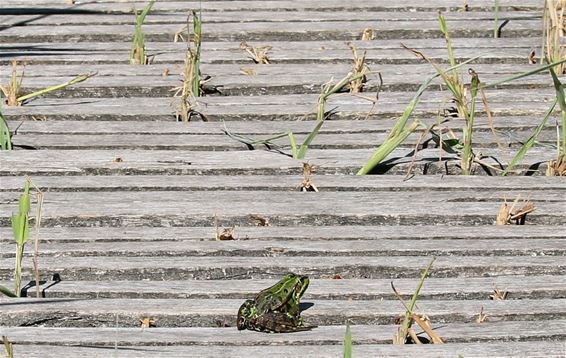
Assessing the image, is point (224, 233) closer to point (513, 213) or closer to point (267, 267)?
point (267, 267)

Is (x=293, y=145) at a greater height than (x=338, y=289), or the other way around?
(x=293, y=145)

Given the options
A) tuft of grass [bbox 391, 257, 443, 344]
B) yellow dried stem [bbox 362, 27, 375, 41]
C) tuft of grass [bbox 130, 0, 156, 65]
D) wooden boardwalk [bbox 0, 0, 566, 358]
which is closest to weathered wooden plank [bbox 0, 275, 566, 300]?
wooden boardwalk [bbox 0, 0, 566, 358]

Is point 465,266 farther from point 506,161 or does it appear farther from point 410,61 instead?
point 410,61

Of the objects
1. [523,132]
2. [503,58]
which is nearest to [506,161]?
[523,132]

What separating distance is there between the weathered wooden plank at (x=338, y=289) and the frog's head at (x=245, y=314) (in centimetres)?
23

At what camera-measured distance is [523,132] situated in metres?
4.98

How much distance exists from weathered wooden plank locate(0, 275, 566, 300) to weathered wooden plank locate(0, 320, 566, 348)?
0.65 ft

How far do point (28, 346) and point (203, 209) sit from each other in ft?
3.37

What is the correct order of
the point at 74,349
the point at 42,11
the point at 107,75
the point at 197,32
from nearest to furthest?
the point at 74,349 < the point at 197,32 < the point at 107,75 < the point at 42,11

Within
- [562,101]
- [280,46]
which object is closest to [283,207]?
[562,101]

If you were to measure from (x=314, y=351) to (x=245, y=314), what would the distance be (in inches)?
9.0

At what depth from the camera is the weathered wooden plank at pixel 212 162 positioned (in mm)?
4637

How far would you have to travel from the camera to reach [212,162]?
470 centimetres

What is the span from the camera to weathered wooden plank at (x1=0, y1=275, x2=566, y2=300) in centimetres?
377
